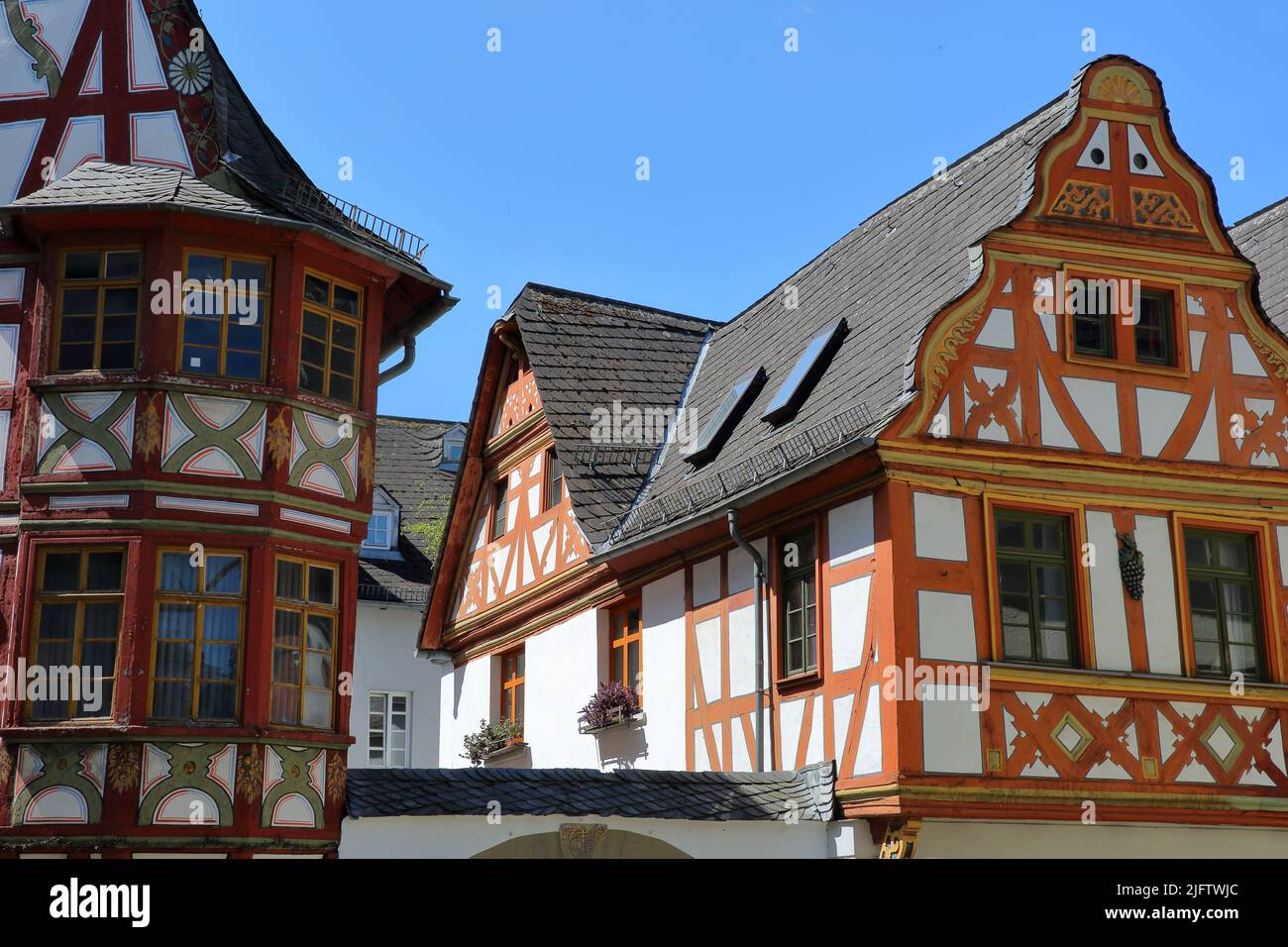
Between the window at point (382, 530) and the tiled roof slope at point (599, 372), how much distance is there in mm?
7843

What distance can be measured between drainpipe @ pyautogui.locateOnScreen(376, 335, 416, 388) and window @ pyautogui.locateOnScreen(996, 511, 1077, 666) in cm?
615

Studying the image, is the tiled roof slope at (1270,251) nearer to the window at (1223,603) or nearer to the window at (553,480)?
the window at (1223,603)

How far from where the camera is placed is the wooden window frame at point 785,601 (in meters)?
17.6

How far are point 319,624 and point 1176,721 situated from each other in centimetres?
828

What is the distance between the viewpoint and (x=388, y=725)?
30.8 m

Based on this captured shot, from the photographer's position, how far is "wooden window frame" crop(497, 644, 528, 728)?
25047 millimetres

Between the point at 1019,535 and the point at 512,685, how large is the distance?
1010 centimetres

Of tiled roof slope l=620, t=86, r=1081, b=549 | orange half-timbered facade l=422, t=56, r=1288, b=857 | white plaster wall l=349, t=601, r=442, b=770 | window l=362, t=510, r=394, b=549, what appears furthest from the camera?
window l=362, t=510, r=394, b=549

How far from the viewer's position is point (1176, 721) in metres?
17.4

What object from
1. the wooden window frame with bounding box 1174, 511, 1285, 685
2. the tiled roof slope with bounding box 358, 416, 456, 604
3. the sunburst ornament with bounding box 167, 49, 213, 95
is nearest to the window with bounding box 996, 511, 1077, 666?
the wooden window frame with bounding box 1174, 511, 1285, 685

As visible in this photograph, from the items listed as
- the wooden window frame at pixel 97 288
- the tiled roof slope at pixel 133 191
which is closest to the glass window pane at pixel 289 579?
the wooden window frame at pixel 97 288

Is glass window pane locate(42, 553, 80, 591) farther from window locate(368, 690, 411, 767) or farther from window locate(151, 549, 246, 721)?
window locate(368, 690, 411, 767)
